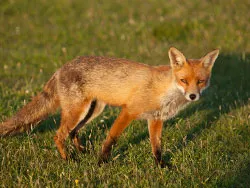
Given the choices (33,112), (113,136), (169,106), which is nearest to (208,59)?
(169,106)

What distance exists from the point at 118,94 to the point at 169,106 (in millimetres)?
743

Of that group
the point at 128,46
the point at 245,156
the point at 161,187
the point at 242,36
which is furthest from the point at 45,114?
the point at 242,36

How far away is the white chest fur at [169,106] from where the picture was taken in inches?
205

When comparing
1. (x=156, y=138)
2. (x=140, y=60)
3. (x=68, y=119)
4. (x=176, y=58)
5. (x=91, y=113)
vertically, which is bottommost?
(x=140, y=60)

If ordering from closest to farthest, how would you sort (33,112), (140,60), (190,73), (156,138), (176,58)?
(190,73) < (176,58) < (156,138) < (33,112) < (140,60)

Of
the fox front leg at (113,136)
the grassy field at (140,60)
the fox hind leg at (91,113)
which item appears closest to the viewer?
the grassy field at (140,60)

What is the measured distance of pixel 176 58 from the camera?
5.21 m

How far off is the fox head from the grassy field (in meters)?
0.63

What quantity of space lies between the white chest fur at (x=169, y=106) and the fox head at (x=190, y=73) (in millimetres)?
210

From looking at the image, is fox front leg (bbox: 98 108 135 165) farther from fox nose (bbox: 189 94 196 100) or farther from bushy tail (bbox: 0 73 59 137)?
bushy tail (bbox: 0 73 59 137)

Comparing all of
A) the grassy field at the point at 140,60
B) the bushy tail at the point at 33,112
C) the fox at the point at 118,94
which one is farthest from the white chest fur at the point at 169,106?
the bushy tail at the point at 33,112

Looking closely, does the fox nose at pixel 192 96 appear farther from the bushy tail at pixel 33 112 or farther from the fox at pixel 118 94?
the bushy tail at pixel 33 112

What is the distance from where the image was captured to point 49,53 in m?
9.83

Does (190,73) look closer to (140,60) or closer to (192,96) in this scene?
(192,96)
